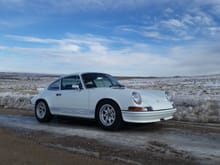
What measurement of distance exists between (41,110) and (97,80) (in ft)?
7.99

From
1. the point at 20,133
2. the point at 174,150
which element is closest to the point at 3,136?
the point at 20,133

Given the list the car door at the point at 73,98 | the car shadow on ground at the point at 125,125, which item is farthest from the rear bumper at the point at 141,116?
the car door at the point at 73,98

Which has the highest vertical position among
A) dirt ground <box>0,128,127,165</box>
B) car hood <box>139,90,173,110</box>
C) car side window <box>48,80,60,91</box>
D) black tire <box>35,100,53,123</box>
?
car side window <box>48,80,60,91</box>

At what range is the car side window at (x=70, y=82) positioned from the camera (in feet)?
27.3

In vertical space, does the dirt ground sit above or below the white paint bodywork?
below

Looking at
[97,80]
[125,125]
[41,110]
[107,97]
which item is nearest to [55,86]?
[41,110]

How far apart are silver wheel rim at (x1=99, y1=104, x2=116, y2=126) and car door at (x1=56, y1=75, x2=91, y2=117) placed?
434 mm

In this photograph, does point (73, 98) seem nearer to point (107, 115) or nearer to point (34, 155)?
point (107, 115)

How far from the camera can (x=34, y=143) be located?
6.10m

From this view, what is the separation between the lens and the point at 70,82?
862cm

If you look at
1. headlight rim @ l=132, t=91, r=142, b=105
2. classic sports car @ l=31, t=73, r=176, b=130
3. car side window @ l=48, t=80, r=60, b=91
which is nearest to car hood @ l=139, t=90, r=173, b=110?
classic sports car @ l=31, t=73, r=176, b=130

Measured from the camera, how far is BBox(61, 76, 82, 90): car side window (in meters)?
8.33

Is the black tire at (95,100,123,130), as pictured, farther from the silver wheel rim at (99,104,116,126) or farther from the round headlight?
the round headlight

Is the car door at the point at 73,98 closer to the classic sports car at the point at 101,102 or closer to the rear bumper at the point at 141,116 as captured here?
the classic sports car at the point at 101,102
